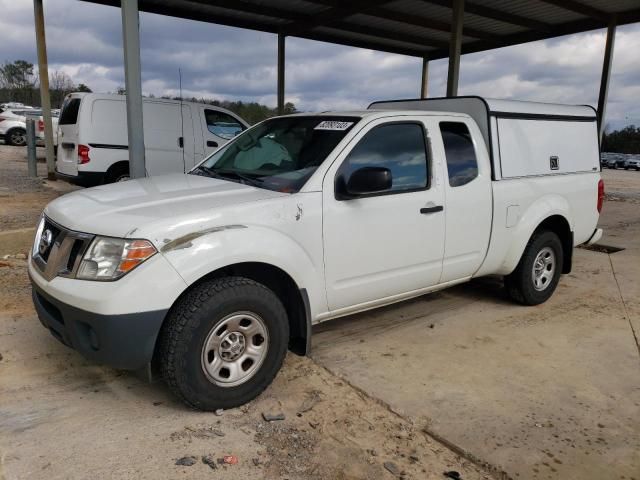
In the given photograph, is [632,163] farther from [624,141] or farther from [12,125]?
[12,125]

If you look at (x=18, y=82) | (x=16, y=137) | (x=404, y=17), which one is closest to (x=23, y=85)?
(x=18, y=82)

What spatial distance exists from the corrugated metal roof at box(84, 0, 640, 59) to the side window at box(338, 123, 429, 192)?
27.9ft

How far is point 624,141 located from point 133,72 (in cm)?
5457

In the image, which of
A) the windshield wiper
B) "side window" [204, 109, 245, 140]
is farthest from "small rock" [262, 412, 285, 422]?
"side window" [204, 109, 245, 140]

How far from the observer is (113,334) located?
2.68 meters

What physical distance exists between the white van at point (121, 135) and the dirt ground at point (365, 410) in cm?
491

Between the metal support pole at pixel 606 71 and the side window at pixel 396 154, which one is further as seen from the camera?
the metal support pole at pixel 606 71

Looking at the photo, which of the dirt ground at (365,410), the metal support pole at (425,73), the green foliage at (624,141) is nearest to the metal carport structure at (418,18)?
the metal support pole at (425,73)

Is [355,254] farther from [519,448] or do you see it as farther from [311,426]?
[519,448]

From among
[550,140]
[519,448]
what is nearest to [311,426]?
[519,448]

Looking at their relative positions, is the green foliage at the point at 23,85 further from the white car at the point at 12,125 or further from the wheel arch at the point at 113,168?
the wheel arch at the point at 113,168

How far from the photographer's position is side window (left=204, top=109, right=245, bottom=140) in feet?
32.7

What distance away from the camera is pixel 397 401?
327 cm

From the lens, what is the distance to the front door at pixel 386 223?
347 cm
